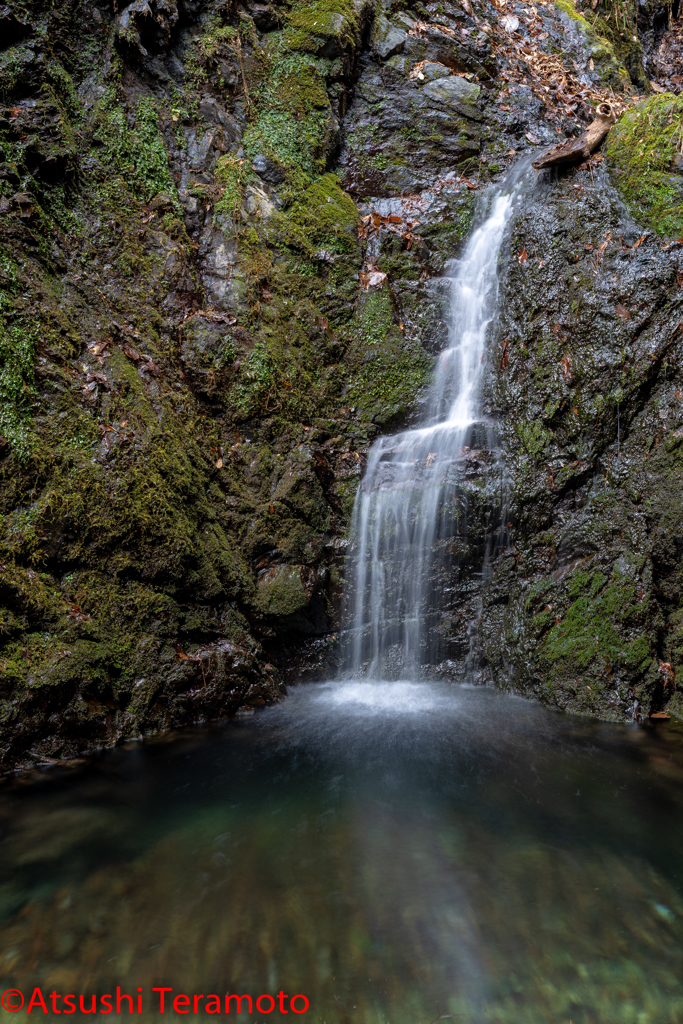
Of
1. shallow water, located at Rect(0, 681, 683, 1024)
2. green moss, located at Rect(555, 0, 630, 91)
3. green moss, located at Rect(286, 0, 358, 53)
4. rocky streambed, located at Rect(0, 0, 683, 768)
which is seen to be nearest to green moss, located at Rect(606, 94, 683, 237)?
rocky streambed, located at Rect(0, 0, 683, 768)

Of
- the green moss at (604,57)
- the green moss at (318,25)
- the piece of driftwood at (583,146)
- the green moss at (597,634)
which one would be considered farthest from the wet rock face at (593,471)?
the green moss at (604,57)

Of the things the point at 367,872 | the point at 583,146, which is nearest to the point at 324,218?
the point at 583,146

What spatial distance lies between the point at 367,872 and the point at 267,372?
438 cm

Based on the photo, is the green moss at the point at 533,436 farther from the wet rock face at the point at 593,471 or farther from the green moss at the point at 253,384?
the green moss at the point at 253,384

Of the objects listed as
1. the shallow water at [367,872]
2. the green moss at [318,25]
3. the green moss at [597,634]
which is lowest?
the shallow water at [367,872]

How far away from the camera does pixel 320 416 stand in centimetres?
578

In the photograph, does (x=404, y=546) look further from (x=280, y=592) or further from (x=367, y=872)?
(x=367, y=872)

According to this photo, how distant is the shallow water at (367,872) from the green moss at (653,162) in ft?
15.5

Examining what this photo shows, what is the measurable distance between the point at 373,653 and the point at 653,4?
12163 mm

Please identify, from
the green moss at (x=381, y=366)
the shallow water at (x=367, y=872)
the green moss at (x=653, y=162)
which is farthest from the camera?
the green moss at (x=381, y=366)

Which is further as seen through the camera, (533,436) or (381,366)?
(381,366)

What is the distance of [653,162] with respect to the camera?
17.3ft

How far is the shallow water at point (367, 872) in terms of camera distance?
1.94 meters

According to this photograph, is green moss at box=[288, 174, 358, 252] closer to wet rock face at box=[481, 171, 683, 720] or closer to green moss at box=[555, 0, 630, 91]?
wet rock face at box=[481, 171, 683, 720]
